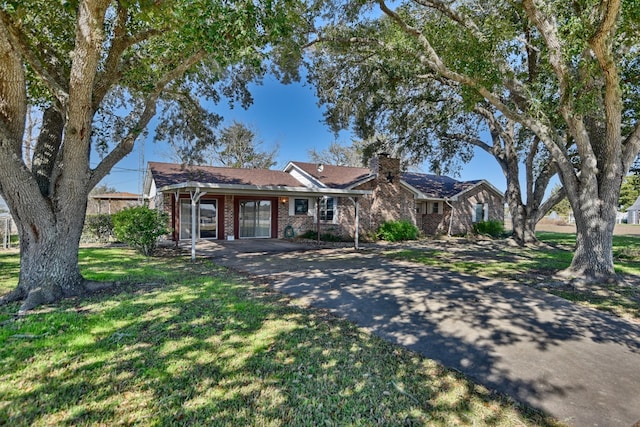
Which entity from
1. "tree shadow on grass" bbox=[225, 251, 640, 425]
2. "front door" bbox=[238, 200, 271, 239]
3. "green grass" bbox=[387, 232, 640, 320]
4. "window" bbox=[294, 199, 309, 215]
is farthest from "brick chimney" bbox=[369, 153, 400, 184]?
"tree shadow on grass" bbox=[225, 251, 640, 425]

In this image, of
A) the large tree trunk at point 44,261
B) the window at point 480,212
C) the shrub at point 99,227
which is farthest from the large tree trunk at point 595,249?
the shrub at point 99,227

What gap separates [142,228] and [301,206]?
8.31 meters

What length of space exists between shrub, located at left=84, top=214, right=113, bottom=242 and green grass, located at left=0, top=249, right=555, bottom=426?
10900 millimetres

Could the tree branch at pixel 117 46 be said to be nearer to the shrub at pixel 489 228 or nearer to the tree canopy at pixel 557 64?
the tree canopy at pixel 557 64

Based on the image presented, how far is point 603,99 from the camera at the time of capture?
8.21 meters

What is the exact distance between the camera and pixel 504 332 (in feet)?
15.1

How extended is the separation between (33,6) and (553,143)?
37.2 ft

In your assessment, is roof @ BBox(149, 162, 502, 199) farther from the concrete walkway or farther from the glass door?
the concrete walkway

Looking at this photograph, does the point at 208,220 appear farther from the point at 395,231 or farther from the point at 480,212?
the point at 480,212

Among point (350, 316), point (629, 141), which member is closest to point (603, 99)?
point (629, 141)

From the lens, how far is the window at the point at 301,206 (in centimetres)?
1739

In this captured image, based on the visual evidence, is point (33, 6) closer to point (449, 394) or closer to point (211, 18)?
point (211, 18)

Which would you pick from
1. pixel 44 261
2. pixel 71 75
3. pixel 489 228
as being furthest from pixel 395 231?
pixel 71 75

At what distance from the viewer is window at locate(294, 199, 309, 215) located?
17391 mm
